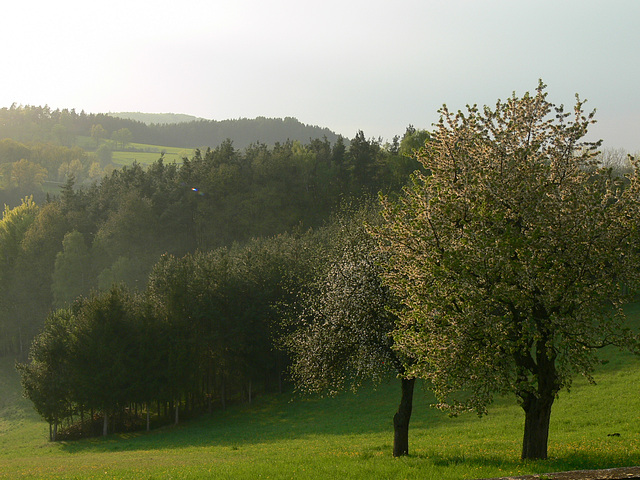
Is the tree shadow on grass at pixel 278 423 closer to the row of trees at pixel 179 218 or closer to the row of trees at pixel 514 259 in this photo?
the row of trees at pixel 514 259

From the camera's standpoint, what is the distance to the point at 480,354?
18.4m

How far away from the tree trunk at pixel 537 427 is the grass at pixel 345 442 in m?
0.72

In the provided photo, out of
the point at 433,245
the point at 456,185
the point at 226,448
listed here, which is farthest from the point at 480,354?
the point at 226,448

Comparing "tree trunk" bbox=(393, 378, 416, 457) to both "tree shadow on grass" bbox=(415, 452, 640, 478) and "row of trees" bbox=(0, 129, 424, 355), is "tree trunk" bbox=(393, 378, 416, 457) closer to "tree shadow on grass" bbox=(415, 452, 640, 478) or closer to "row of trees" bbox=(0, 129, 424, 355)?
"tree shadow on grass" bbox=(415, 452, 640, 478)

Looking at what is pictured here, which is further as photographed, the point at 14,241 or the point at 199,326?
the point at 14,241

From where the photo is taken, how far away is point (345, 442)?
121 ft

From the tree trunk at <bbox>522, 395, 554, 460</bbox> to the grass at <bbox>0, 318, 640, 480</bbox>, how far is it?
0.72 m

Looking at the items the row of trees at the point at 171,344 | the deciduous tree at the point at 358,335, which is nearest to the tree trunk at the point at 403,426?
the deciduous tree at the point at 358,335

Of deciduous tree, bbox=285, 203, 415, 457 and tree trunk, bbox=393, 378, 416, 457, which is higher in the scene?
deciduous tree, bbox=285, 203, 415, 457

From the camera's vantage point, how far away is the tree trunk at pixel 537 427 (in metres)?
20.0

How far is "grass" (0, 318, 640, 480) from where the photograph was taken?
2091 cm

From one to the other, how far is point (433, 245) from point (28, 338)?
124m

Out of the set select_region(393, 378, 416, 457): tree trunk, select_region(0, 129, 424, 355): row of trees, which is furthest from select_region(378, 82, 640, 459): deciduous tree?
select_region(0, 129, 424, 355): row of trees

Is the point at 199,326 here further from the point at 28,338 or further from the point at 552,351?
the point at 28,338
